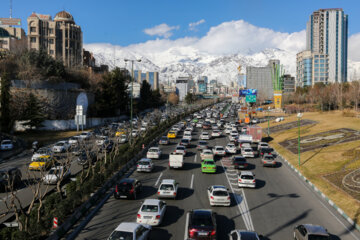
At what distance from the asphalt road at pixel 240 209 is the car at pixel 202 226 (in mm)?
946

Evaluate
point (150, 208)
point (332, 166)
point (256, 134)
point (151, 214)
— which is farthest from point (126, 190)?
point (256, 134)

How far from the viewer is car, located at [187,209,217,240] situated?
44.9 ft

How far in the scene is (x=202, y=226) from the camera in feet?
45.8

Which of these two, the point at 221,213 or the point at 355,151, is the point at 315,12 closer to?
the point at 355,151

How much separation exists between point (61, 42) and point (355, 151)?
102261 mm

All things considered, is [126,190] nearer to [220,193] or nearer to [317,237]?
[220,193]

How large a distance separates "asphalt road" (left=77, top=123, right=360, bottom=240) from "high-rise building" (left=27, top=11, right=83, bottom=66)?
88.2m

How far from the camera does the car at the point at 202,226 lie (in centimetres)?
1367

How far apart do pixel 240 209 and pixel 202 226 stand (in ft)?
18.0

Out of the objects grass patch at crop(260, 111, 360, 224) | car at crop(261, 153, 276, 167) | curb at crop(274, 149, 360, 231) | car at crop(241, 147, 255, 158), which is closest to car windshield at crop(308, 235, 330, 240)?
curb at crop(274, 149, 360, 231)

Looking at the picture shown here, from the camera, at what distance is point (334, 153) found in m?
34.7

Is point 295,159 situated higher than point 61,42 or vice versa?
point 61,42

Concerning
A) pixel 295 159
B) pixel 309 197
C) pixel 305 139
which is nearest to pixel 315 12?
pixel 305 139

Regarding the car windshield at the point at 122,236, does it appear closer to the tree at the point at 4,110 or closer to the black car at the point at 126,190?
the black car at the point at 126,190
